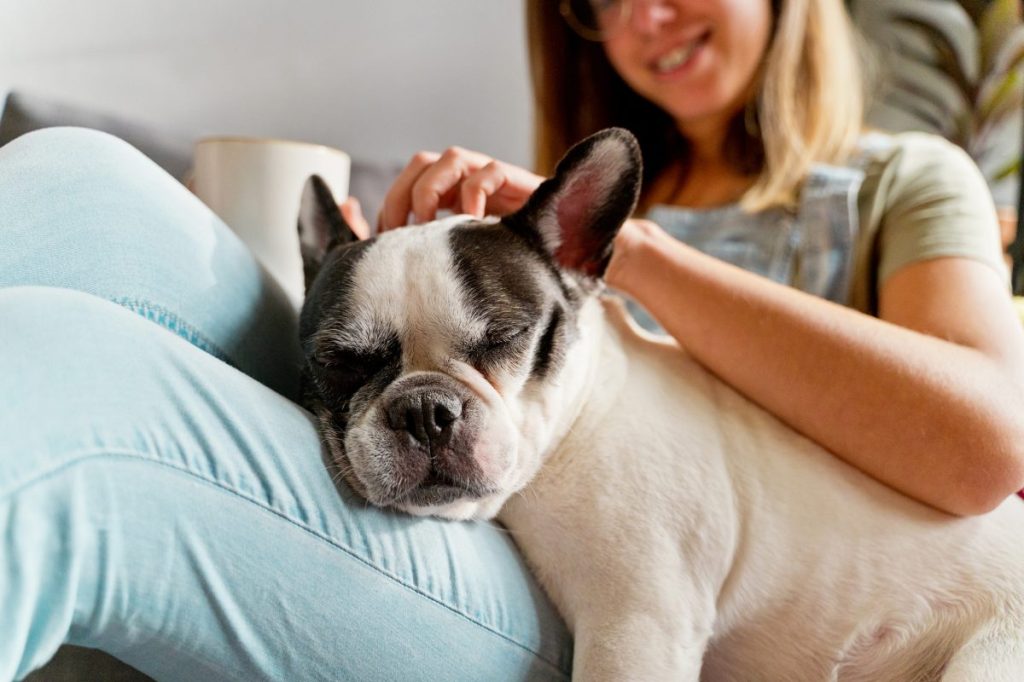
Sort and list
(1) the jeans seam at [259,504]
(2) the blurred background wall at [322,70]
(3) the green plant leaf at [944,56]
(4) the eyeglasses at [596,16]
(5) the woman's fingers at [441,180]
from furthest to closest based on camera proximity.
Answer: (3) the green plant leaf at [944,56], (2) the blurred background wall at [322,70], (4) the eyeglasses at [596,16], (5) the woman's fingers at [441,180], (1) the jeans seam at [259,504]

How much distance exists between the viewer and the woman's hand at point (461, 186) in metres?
1.23

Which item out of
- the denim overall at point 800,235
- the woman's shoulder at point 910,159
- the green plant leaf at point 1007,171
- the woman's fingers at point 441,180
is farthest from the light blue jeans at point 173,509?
the green plant leaf at point 1007,171

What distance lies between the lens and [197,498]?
729 mm

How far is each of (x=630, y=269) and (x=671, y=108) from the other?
0.73 meters

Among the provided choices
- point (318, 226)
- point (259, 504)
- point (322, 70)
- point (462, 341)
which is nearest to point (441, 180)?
point (318, 226)

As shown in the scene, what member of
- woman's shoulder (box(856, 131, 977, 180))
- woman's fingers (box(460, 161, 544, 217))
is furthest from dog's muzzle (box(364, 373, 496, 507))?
woman's shoulder (box(856, 131, 977, 180))

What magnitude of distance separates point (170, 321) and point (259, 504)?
32cm

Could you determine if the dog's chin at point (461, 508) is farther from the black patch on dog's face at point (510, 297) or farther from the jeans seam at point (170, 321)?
the jeans seam at point (170, 321)

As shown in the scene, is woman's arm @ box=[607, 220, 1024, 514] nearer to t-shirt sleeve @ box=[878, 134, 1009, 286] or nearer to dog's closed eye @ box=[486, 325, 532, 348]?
t-shirt sleeve @ box=[878, 134, 1009, 286]

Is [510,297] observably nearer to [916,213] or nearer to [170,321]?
[170,321]

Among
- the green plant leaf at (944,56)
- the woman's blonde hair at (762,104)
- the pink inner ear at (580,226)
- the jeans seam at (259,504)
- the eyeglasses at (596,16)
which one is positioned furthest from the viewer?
the green plant leaf at (944,56)

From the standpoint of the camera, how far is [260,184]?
1404mm

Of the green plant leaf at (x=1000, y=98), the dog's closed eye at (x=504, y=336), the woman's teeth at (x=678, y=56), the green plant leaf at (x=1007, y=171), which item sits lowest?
the green plant leaf at (x=1007, y=171)

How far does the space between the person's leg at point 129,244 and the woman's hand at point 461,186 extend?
0.28 m
